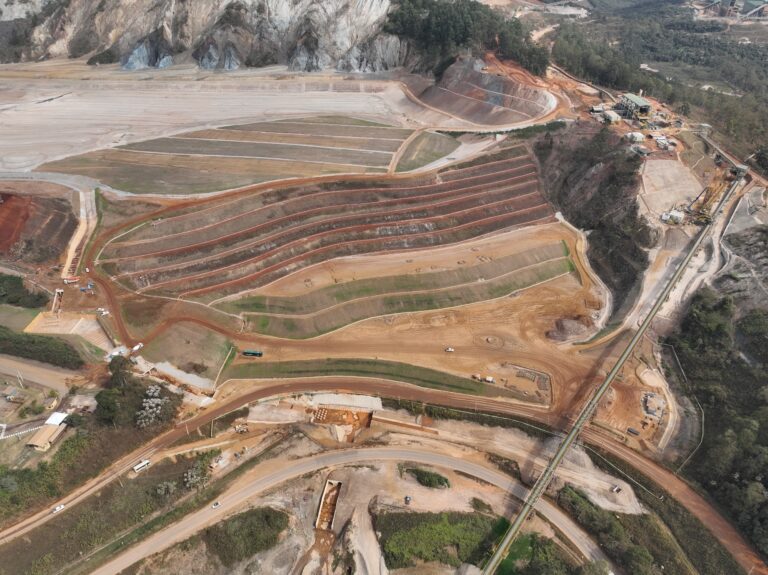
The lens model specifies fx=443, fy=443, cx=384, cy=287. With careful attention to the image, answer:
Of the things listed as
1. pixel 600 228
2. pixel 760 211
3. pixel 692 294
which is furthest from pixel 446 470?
pixel 760 211

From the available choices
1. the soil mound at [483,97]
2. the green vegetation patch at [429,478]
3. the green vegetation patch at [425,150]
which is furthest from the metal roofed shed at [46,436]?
the soil mound at [483,97]

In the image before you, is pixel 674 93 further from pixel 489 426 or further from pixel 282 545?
pixel 282 545

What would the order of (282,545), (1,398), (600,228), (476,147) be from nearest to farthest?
1. (282,545)
2. (1,398)
3. (600,228)
4. (476,147)

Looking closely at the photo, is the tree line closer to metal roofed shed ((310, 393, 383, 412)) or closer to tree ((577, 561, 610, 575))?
metal roofed shed ((310, 393, 383, 412))

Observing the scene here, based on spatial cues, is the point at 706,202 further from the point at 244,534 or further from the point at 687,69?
the point at 687,69

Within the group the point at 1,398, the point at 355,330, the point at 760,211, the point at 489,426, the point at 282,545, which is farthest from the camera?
the point at 760,211
